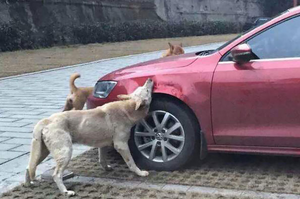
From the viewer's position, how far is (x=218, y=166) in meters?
5.53

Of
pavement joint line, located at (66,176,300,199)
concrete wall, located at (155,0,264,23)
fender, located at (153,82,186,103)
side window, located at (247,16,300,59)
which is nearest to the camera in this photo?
pavement joint line, located at (66,176,300,199)

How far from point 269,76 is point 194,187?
1263 mm

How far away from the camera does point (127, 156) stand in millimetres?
5180

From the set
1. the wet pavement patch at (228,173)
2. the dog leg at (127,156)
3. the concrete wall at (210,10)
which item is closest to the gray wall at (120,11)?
the concrete wall at (210,10)

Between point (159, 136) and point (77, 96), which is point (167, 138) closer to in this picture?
point (159, 136)

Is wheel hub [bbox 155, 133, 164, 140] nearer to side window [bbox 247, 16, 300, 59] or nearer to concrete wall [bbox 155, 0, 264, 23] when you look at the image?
side window [bbox 247, 16, 300, 59]

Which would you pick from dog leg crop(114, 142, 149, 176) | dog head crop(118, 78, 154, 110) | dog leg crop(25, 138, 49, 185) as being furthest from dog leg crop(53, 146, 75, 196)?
dog head crop(118, 78, 154, 110)

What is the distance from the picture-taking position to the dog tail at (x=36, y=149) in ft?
16.3

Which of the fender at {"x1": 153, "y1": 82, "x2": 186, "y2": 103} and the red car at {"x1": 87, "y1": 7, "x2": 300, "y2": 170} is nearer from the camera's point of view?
the red car at {"x1": 87, "y1": 7, "x2": 300, "y2": 170}

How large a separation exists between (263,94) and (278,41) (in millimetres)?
616

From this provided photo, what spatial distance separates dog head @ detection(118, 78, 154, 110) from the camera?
5.16 meters

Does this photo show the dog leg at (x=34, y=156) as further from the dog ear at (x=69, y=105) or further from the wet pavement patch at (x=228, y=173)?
the dog ear at (x=69, y=105)

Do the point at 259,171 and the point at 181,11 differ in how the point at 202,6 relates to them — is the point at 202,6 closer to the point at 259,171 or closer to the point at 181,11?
the point at 181,11

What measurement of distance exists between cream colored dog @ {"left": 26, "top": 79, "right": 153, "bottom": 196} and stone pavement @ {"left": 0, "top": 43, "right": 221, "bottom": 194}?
1.93 feet
